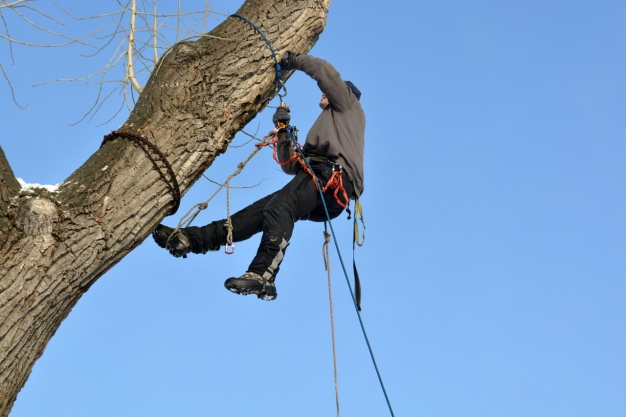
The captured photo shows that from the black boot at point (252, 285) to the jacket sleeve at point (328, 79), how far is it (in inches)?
45.0

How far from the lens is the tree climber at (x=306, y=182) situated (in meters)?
4.14

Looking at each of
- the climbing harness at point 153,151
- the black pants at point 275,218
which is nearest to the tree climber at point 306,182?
the black pants at point 275,218

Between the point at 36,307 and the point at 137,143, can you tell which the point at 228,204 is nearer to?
the point at 137,143

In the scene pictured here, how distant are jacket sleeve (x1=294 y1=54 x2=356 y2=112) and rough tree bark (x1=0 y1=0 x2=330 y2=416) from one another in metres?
0.11

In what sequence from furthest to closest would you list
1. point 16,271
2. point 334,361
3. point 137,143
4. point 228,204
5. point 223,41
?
point 228,204, point 334,361, point 223,41, point 137,143, point 16,271

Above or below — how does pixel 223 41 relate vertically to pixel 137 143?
above

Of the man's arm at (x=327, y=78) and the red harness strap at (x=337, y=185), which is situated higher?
the man's arm at (x=327, y=78)

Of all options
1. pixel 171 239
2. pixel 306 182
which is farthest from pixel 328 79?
pixel 171 239

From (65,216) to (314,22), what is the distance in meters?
1.81

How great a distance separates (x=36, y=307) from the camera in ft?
9.95

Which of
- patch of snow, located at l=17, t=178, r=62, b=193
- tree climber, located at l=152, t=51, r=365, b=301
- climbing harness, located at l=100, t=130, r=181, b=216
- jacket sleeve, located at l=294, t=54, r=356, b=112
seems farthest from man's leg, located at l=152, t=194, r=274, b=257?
patch of snow, located at l=17, t=178, r=62, b=193

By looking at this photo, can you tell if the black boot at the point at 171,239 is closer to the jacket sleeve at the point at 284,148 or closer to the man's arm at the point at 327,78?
the jacket sleeve at the point at 284,148

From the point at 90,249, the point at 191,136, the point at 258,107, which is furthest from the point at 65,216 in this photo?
the point at 258,107

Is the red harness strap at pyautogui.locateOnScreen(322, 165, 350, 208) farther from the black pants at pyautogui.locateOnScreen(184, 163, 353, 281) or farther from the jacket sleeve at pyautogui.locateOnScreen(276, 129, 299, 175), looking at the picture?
the jacket sleeve at pyautogui.locateOnScreen(276, 129, 299, 175)
